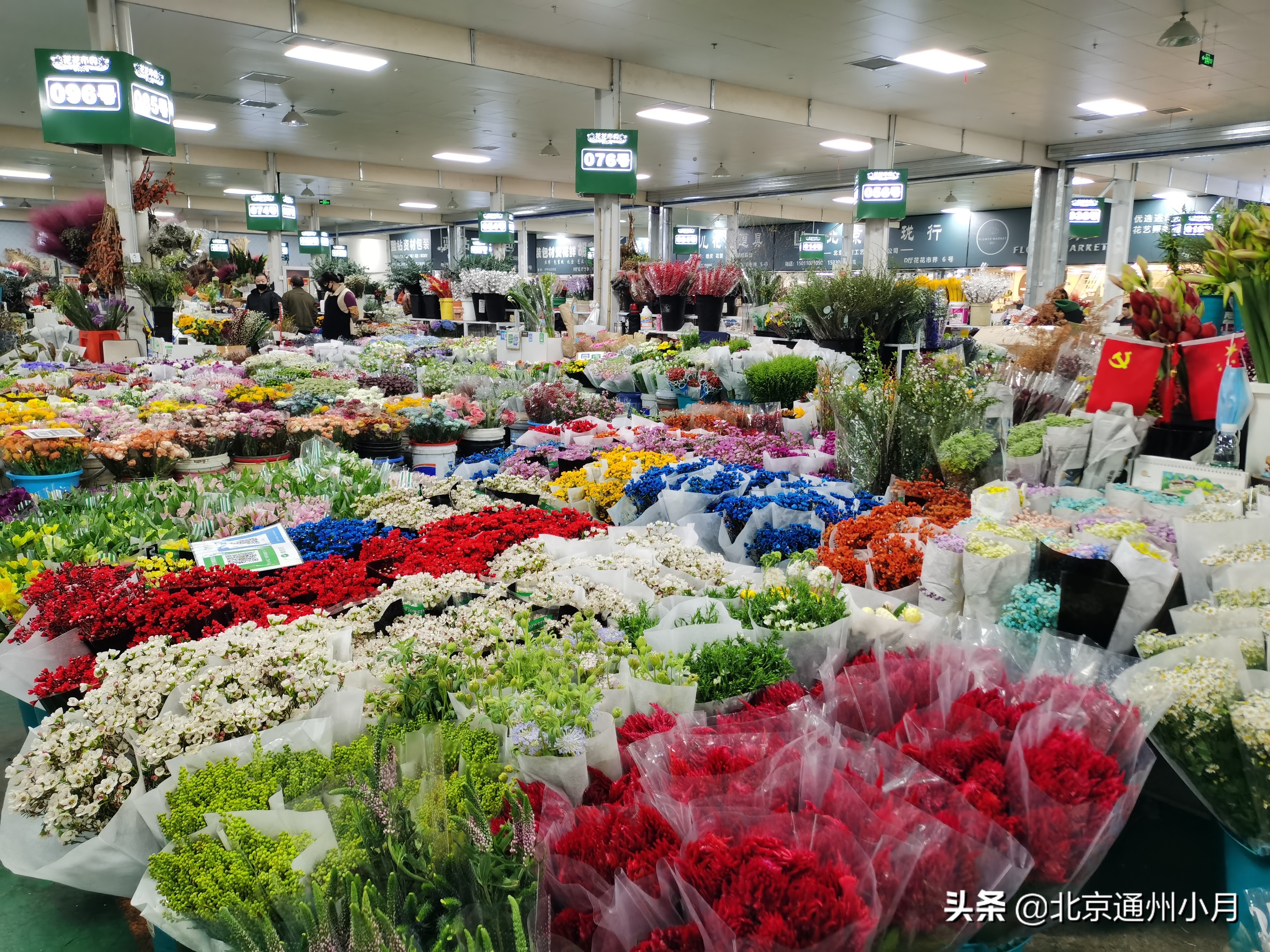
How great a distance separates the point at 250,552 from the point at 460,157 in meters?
16.9

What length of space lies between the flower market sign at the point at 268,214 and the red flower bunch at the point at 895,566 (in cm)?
1417

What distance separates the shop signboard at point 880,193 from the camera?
13219mm

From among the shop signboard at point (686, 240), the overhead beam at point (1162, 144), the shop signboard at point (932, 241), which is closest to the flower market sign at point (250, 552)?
the overhead beam at point (1162, 144)

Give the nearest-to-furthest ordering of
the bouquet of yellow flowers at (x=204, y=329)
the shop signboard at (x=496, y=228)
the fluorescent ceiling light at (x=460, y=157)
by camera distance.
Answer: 1. the bouquet of yellow flowers at (x=204, y=329)
2. the shop signboard at (x=496, y=228)
3. the fluorescent ceiling light at (x=460, y=157)

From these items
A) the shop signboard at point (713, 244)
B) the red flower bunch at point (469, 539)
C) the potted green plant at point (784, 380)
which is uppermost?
→ the shop signboard at point (713, 244)

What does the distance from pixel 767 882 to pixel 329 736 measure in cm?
96

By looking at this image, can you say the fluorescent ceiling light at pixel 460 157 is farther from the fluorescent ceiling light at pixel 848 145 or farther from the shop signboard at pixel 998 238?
the shop signboard at pixel 998 238

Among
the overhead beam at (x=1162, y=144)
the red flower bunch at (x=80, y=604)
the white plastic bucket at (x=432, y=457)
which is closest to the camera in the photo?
the red flower bunch at (x=80, y=604)

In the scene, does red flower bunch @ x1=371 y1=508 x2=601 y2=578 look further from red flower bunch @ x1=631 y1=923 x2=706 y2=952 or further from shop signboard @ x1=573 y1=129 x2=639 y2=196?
shop signboard @ x1=573 y1=129 x2=639 y2=196

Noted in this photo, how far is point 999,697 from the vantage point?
145 centimetres

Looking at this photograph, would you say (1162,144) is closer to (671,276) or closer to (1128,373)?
(671,276)

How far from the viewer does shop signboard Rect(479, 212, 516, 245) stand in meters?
16.4

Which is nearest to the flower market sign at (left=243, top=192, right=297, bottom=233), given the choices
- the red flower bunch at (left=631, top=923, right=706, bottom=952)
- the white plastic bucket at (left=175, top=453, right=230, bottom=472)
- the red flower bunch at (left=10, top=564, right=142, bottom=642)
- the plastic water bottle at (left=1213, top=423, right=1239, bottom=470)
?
the white plastic bucket at (left=175, top=453, right=230, bottom=472)

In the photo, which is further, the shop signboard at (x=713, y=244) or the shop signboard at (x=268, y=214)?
the shop signboard at (x=713, y=244)
